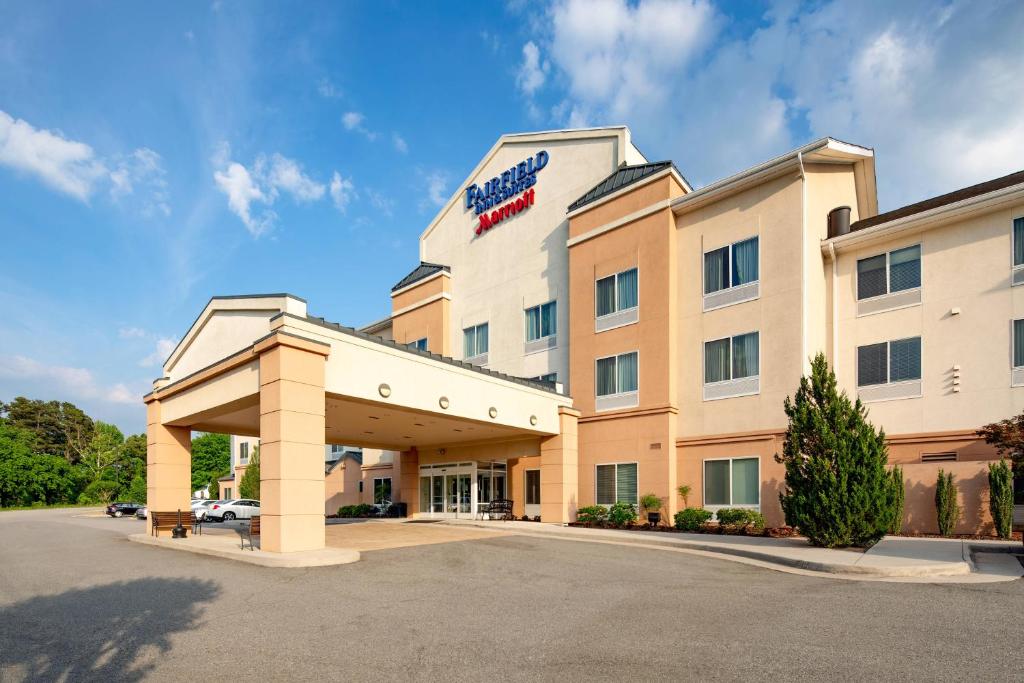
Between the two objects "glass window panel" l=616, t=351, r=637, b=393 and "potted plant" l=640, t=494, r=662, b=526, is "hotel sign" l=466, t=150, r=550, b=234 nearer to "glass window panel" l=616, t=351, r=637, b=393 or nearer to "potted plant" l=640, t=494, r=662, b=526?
"glass window panel" l=616, t=351, r=637, b=393

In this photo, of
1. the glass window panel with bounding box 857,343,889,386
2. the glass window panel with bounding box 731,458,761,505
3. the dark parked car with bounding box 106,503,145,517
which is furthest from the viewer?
the dark parked car with bounding box 106,503,145,517

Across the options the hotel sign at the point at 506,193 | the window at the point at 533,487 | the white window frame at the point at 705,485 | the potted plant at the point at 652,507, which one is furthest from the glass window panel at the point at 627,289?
the window at the point at 533,487

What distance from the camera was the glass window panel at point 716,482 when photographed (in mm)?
20922

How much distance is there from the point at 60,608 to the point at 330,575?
13.5 feet

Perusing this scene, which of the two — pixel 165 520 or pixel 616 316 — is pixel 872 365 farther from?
pixel 165 520

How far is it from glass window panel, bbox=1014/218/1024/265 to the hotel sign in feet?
57.3

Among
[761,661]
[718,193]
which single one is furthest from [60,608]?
[718,193]

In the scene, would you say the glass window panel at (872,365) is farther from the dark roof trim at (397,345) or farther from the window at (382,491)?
the window at (382,491)

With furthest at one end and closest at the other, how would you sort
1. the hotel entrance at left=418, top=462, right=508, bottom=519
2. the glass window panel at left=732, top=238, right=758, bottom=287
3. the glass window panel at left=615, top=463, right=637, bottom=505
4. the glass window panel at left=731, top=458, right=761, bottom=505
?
the hotel entrance at left=418, top=462, right=508, bottom=519 → the glass window panel at left=615, top=463, right=637, bottom=505 → the glass window panel at left=732, top=238, right=758, bottom=287 → the glass window panel at left=731, top=458, right=761, bottom=505

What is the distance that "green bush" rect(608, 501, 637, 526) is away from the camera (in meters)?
21.4

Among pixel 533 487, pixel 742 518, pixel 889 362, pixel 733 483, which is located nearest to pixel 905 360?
pixel 889 362

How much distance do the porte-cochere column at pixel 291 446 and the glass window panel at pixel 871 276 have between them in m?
18.3

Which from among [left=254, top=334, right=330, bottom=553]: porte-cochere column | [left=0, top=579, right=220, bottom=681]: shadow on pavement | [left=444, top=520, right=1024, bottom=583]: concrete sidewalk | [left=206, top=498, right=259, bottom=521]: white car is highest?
[left=254, top=334, right=330, bottom=553]: porte-cochere column

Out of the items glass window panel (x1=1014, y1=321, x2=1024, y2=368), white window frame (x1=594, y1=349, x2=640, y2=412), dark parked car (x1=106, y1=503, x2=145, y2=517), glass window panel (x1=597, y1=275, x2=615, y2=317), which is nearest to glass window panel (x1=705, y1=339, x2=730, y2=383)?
white window frame (x1=594, y1=349, x2=640, y2=412)
